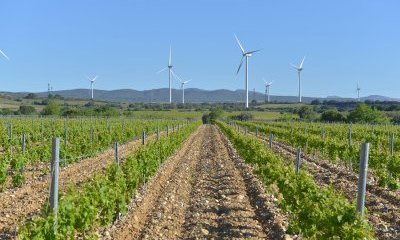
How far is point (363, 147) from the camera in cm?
826

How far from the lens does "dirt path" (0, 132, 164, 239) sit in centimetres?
1034

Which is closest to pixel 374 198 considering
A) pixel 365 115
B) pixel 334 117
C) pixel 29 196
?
pixel 29 196

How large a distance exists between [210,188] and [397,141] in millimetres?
14834

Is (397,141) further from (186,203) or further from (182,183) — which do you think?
(186,203)

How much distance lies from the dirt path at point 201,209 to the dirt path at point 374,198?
6.19ft

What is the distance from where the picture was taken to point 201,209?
40.3ft

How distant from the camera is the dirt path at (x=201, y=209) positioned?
1019 centimetres

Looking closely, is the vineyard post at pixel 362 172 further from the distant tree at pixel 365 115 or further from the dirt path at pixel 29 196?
the distant tree at pixel 365 115

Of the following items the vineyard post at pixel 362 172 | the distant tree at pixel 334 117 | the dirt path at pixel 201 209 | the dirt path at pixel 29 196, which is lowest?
the distant tree at pixel 334 117

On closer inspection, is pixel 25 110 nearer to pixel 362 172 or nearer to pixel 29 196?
pixel 29 196

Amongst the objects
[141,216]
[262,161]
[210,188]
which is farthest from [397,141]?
[141,216]

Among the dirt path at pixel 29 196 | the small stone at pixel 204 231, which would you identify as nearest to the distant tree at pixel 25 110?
the dirt path at pixel 29 196

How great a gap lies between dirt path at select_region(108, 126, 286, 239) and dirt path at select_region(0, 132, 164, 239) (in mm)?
1650

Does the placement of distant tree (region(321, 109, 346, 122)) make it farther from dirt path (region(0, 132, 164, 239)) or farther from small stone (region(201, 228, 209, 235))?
small stone (region(201, 228, 209, 235))
